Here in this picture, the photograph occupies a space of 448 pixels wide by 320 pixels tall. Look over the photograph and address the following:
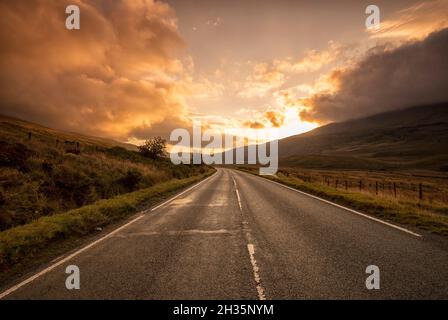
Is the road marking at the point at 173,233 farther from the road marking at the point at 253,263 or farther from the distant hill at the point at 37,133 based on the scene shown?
the distant hill at the point at 37,133

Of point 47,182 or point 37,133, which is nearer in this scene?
point 47,182

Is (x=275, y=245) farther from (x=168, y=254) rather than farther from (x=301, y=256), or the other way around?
(x=168, y=254)

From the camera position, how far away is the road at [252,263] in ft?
→ 13.7

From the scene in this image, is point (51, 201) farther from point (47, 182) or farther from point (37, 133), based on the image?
point (37, 133)

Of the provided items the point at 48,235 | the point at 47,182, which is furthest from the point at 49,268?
the point at 47,182

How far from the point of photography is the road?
13.7 ft

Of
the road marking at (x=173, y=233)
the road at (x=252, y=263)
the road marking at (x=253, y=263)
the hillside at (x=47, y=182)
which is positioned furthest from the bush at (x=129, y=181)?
the road marking at (x=253, y=263)

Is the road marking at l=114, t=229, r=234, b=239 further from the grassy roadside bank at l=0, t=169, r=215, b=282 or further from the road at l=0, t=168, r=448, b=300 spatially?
the grassy roadside bank at l=0, t=169, r=215, b=282

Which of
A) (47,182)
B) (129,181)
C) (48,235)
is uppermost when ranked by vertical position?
(47,182)

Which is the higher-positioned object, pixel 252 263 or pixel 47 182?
pixel 47 182

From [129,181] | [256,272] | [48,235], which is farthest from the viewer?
[129,181]

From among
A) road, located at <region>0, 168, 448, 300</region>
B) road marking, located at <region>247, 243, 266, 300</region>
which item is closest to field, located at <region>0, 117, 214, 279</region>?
road, located at <region>0, 168, 448, 300</region>

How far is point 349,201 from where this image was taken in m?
13.4

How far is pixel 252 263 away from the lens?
17.5ft
